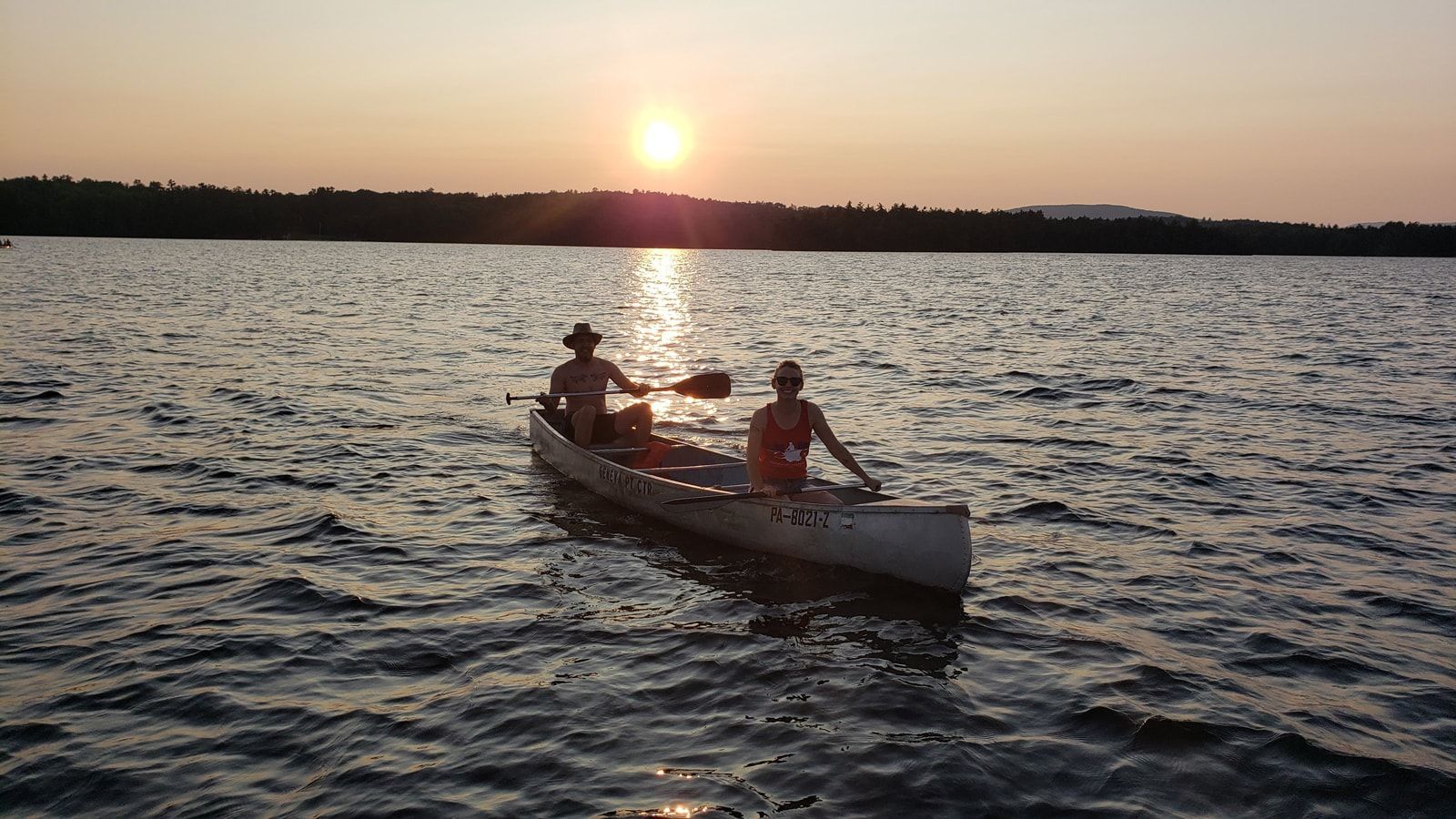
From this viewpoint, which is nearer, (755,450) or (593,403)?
(755,450)

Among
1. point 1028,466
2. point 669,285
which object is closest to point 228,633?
point 1028,466

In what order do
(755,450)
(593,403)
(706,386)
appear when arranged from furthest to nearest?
(593,403) < (706,386) < (755,450)

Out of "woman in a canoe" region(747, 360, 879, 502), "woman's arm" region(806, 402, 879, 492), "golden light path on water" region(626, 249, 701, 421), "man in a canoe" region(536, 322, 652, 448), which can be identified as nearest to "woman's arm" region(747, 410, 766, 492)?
"woman in a canoe" region(747, 360, 879, 502)

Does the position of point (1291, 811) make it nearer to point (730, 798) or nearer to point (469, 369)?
point (730, 798)

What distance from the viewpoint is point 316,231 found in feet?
539

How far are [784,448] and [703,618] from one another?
7.18ft

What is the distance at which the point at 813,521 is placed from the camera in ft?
32.6

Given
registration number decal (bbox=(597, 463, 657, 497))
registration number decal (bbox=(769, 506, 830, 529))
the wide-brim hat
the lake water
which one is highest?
the wide-brim hat

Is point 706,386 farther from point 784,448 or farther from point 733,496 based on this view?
point 733,496

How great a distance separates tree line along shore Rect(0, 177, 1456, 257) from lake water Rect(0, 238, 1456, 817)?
136 meters

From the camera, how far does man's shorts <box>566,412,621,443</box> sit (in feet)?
47.9

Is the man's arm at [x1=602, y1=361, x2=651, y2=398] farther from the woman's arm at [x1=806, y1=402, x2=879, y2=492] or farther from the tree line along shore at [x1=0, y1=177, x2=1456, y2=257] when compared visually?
the tree line along shore at [x1=0, y1=177, x2=1456, y2=257]

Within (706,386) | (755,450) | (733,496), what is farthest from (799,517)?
(706,386)

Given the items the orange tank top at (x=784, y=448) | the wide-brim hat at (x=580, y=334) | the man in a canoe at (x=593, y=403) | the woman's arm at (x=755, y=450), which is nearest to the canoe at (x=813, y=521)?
the woman's arm at (x=755, y=450)
